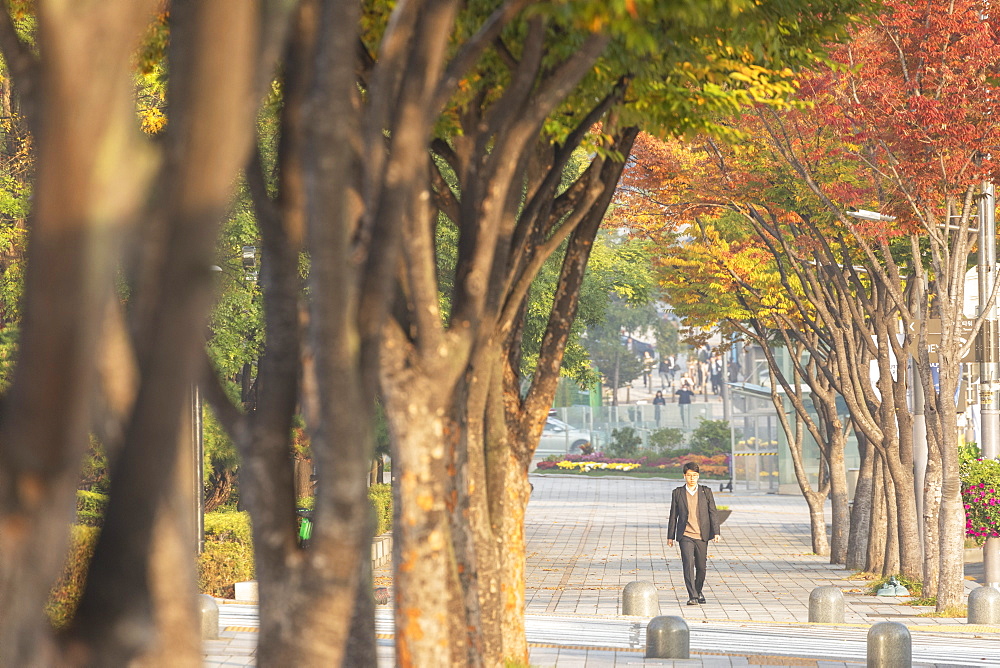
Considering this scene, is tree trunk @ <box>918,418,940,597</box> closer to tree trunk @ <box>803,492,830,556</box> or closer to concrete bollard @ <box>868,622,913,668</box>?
concrete bollard @ <box>868,622,913,668</box>

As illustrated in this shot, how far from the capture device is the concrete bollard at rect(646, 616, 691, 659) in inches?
417

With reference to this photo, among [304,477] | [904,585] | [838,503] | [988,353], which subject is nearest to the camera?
[988,353]

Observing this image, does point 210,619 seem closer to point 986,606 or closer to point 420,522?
point 420,522

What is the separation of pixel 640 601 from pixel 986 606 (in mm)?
3611

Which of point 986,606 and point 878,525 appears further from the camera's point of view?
point 878,525

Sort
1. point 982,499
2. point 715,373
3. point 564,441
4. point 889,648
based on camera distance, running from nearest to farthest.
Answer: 1. point 889,648
2. point 982,499
3. point 564,441
4. point 715,373

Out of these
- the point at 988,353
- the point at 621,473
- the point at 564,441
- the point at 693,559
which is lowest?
the point at 693,559

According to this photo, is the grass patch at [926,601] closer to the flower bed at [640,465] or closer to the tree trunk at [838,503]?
the tree trunk at [838,503]

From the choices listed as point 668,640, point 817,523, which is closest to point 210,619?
point 668,640

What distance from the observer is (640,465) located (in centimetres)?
5475

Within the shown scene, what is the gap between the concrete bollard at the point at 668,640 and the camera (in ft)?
34.7

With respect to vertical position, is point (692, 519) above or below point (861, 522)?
above

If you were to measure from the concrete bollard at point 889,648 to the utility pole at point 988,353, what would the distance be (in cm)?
743

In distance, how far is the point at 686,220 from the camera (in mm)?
20781
